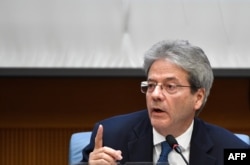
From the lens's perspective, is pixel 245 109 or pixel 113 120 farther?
pixel 245 109

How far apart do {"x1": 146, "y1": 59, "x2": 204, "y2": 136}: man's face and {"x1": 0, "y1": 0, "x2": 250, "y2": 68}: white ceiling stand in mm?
837

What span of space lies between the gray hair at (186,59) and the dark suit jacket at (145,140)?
19 cm

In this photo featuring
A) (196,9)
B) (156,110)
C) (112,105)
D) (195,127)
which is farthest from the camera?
(112,105)

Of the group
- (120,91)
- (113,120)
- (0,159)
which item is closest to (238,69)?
(120,91)

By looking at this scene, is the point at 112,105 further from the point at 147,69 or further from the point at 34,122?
the point at 147,69

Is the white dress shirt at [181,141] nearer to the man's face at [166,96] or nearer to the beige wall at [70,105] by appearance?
the man's face at [166,96]

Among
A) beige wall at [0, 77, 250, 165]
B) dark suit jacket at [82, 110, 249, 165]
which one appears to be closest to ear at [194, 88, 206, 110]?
dark suit jacket at [82, 110, 249, 165]

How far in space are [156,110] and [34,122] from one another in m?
1.29

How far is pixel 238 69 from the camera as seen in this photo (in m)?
2.73

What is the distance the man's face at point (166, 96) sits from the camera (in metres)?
1.83

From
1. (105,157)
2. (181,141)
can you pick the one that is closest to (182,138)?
(181,141)

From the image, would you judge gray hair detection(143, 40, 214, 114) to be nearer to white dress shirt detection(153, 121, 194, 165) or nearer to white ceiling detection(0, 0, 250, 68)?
white dress shirt detection(153, 121, 194, 165)

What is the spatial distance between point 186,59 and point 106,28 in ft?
2.99

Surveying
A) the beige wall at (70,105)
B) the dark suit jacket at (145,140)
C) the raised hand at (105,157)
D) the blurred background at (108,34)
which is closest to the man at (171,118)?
the dark suit jacket at (145,140)
